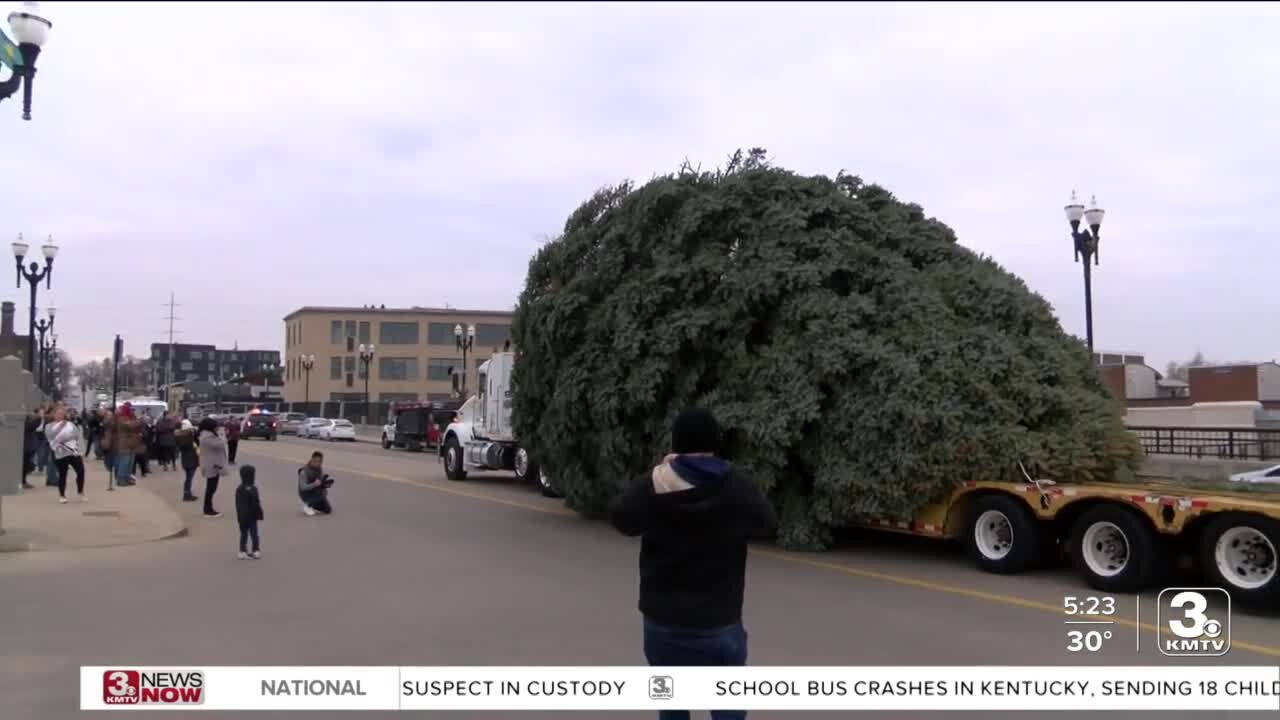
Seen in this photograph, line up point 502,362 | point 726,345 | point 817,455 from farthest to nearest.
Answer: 1. point 502,362
2. point 726,345
3. point 817,455

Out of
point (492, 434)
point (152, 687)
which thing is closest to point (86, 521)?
point (152, 687)

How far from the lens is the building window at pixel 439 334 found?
3930 inches

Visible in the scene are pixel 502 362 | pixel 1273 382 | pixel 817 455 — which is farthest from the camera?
pixel 1273 382

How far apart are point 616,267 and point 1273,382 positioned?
57.2m

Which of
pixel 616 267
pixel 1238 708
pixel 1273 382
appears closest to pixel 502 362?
pixel 616 267

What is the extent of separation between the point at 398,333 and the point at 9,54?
88903 millimetres

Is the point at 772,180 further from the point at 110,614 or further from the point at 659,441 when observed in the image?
the point at 110,614

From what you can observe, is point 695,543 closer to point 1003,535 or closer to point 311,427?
point 1003,535

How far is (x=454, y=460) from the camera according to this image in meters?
26.7

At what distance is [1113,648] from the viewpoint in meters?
7.87

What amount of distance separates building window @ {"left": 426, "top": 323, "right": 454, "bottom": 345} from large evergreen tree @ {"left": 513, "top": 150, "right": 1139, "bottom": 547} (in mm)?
85363

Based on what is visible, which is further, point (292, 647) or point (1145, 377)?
point (1145, 377)

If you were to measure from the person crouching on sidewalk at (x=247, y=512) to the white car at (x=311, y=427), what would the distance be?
4618 cm

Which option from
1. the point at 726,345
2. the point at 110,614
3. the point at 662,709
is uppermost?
the point at 726,345
